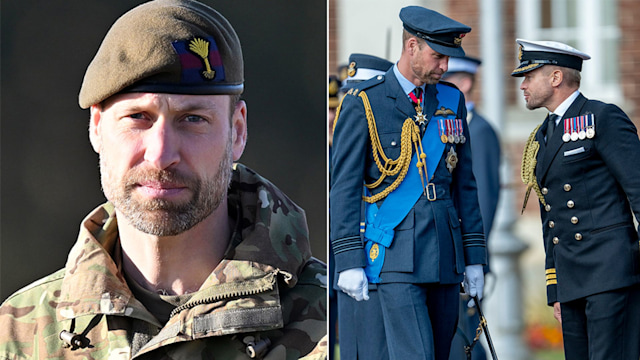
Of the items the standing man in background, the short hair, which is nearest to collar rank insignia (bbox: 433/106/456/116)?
the short hair

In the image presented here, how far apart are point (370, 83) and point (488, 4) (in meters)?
4.29

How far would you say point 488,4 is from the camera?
9.52 metres

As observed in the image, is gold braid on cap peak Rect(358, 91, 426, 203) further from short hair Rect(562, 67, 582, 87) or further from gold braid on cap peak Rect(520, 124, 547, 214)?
short hair Rect(562, 67, 582, 87)

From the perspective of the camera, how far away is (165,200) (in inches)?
171

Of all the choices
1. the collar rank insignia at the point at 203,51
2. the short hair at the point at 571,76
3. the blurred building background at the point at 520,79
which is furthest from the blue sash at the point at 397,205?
the blurred building background at the point at 520,79

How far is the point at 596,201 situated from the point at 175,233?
2058 millimetres

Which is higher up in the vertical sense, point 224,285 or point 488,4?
point 488,4

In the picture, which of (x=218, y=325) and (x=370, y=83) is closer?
(x=218, y=325)

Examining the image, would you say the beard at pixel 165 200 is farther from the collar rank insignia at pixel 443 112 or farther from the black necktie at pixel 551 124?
the black necktie at pixel 551 124

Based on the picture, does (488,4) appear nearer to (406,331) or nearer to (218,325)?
(406,331)

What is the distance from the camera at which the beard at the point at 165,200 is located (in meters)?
4.34

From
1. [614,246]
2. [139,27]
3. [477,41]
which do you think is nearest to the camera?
[139,27]

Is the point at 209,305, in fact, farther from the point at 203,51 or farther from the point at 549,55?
the point at 549,55

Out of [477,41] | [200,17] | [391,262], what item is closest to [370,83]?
[391,262]
